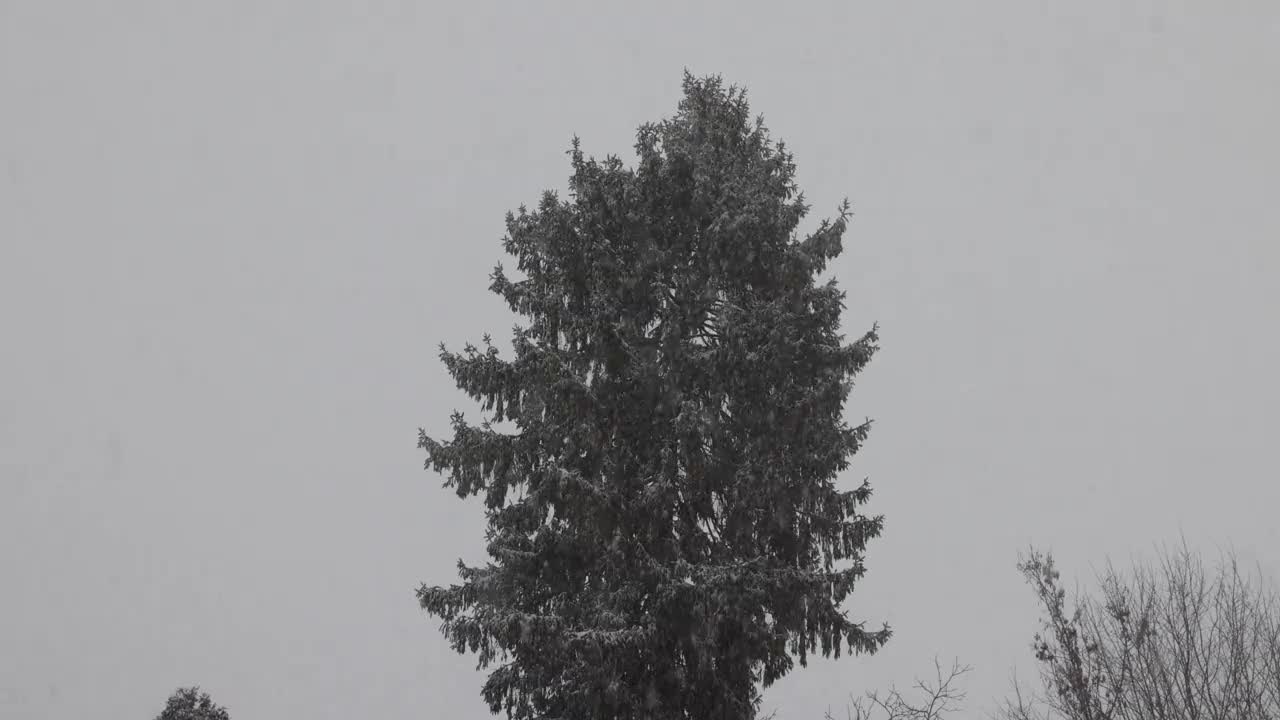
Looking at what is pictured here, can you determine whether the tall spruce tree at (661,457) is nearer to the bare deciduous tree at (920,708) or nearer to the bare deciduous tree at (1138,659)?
the bare deciduous tree at (920,708)

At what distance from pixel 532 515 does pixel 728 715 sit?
3496mm

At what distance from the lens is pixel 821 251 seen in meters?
13.5

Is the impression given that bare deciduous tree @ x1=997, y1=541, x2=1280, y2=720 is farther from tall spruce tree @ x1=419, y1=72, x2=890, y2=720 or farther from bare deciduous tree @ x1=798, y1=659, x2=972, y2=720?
tall spruce tree @ x1=419, y1=72, x2=890, y2=720

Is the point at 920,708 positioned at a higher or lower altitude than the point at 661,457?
lower

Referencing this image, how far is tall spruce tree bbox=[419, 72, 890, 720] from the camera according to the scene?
10633mm

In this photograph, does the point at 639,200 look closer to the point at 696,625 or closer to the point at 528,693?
the point at 696,625

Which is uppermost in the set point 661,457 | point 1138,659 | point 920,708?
point 661,457

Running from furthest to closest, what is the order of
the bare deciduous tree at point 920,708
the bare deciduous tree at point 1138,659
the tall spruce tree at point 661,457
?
1. the tall spruce tree at point 661,457
2. the bare deciduous tree at point 920,708
3. the bare deciduous tree at point 1138,659

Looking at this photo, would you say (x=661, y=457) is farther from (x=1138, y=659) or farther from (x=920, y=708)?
(x=1138, y=659)

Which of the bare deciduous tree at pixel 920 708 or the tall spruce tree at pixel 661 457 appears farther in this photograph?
the tall spruce tree at pixel 661 457

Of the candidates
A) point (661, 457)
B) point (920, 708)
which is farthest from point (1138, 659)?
point (661, 457)

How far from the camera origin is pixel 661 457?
11.5 m

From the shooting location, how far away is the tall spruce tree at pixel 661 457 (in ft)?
34.9

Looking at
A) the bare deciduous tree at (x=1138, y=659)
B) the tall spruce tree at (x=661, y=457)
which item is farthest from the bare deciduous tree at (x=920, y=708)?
the tall spruce tree at (x=661, y=457)
